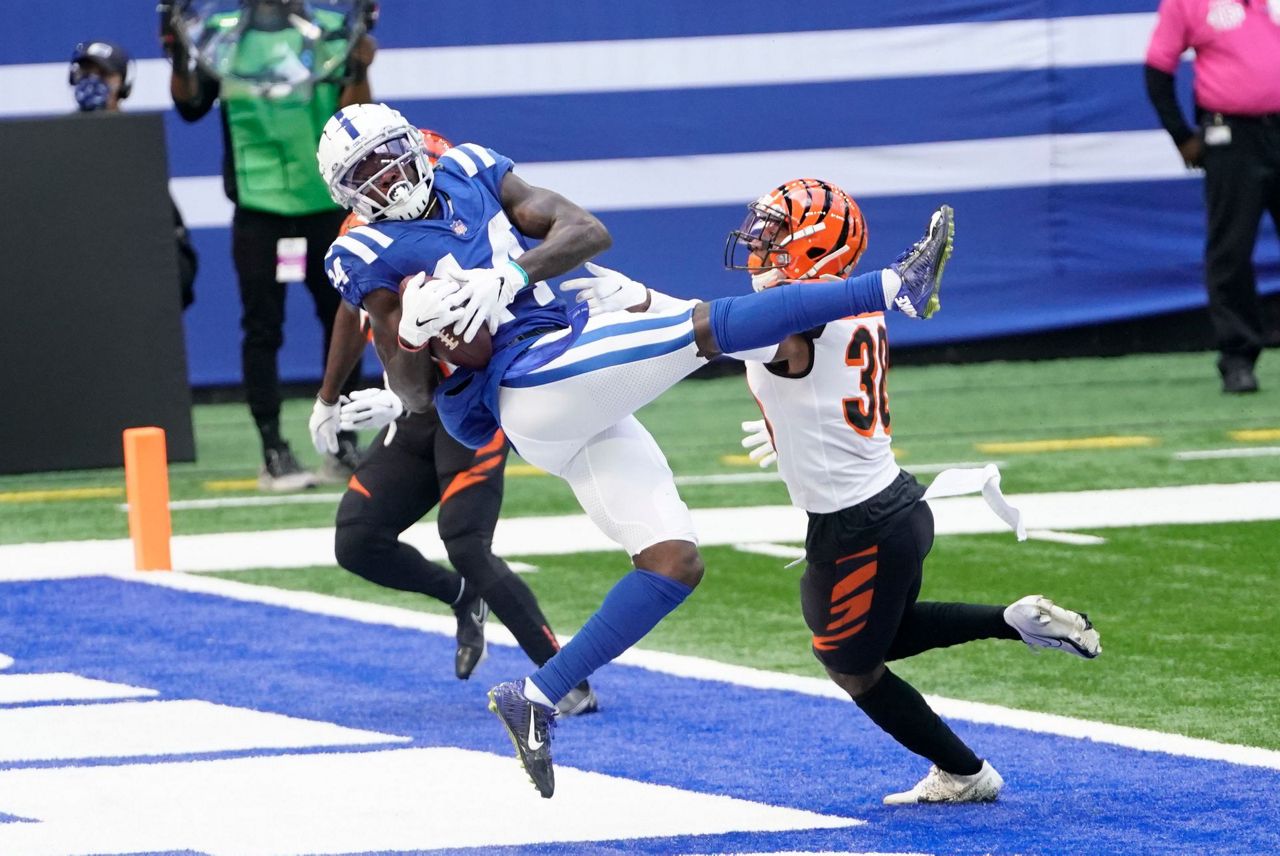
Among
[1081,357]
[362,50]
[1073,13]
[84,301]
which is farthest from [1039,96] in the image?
[84,301]

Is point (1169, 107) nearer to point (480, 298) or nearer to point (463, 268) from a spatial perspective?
point (463, 268)

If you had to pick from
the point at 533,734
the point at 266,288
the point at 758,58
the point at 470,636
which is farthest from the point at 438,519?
the point at 758,58

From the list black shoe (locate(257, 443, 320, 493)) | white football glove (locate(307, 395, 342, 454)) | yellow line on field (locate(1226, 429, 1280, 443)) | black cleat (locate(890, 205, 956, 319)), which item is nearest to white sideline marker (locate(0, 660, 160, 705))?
white football glove (locate(307, 395, 342, 454))

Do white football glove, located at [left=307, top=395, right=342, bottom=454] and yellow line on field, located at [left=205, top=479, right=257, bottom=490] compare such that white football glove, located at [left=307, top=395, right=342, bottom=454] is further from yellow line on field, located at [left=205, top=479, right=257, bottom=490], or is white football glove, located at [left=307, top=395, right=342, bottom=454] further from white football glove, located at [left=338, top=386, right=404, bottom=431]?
yellow line on field, located at [left=205, top=479, right=257, bottom=490]

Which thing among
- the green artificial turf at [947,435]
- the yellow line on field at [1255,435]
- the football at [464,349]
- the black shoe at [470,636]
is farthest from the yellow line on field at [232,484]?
the football at [464,349]

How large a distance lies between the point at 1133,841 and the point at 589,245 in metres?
1.61

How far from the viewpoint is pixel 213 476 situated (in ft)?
31.0

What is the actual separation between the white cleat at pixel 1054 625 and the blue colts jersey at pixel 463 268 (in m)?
0.99

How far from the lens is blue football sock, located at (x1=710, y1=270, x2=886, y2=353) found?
13.2 ft

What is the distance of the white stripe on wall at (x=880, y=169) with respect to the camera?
1174 cm

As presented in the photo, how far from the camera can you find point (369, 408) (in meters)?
5.36

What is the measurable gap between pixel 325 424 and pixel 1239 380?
6.04 m

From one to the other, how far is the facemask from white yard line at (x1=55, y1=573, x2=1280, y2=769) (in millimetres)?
2837

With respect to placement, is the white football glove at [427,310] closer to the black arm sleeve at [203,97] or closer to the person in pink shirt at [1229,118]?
the black arm sleeve at [203,97]
